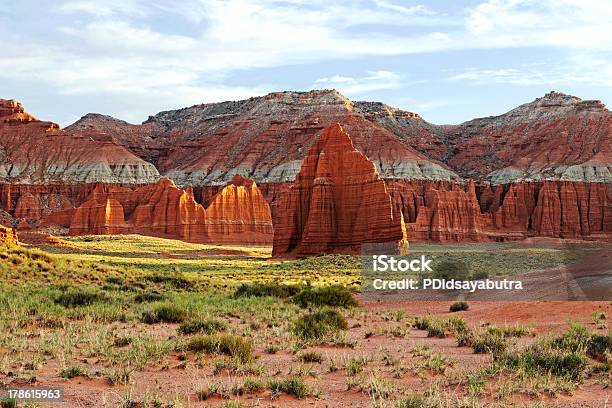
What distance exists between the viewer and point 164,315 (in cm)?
2019

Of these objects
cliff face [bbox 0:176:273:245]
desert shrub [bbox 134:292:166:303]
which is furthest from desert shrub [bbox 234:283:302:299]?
cliff face [bbox 0:176:273:245]

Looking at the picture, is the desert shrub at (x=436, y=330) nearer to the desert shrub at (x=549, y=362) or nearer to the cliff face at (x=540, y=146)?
the desert shrub at (x=549, y=362)

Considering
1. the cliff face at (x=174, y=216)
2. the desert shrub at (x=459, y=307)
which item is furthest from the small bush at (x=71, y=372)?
A: the cliff face at (x=174, y=216)

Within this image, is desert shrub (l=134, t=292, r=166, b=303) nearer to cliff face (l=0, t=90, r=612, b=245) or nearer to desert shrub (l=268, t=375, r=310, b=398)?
desert shrub (l=268, t=375, r=310, b=398)

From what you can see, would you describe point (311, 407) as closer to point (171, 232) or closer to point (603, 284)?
point (603, 284)

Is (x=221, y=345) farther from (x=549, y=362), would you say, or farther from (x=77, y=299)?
(x=77, y=299)

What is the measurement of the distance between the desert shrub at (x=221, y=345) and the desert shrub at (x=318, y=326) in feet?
8.27

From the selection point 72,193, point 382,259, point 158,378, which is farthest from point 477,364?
point 72,193

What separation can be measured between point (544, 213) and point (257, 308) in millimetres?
138987

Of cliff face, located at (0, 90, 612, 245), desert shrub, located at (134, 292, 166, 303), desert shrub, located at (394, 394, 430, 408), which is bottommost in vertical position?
desert shrub, located at (134, 292, 166, 303)

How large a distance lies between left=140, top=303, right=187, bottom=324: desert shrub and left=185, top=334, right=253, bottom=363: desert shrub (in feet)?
17.3

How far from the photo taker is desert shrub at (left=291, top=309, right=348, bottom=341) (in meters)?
17.1

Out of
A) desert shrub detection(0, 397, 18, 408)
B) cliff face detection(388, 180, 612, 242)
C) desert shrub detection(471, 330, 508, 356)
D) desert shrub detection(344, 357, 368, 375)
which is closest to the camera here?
desert shrub detection(0, 397, 18, 408)

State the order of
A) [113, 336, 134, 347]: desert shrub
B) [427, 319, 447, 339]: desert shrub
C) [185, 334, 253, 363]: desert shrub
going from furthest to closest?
[427, 319, 447, 339]: desert shrub
[113, 336, 134, 347]: desert shrub
[185, 334, 253, 363]: desert shrub
